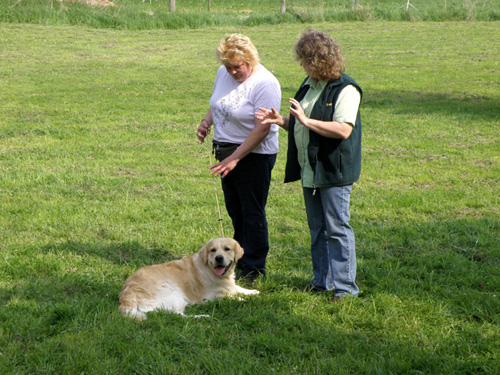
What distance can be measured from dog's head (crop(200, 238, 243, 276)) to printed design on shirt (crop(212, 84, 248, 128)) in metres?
1.04

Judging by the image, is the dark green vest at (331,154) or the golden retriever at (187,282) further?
the golden retriever at (187,282)

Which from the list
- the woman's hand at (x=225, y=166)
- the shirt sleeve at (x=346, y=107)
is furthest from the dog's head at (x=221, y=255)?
the shirt sleeve at (x=346, y=107)

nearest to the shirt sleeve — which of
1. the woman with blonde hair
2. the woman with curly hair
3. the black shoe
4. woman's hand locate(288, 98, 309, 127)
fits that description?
the woman with curly hair

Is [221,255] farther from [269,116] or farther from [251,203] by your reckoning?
Answer: [269,116]

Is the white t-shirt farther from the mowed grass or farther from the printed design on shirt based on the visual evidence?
the mowed grass

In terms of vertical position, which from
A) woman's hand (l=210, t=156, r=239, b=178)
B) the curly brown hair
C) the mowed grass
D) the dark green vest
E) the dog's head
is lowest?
the mowed grass

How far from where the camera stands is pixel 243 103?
4.77 metres

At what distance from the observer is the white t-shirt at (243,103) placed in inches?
186

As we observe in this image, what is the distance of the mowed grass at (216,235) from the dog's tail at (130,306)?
0.28 ft

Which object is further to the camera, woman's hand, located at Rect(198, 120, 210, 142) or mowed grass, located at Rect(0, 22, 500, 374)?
woman's hand, located at Rect(198, 120, 210, 142)

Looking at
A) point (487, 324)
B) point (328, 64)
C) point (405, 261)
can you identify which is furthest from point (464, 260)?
point (328, 64)

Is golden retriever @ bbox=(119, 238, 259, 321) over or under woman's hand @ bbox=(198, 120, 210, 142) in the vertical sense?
under

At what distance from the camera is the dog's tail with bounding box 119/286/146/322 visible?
434 centimetres

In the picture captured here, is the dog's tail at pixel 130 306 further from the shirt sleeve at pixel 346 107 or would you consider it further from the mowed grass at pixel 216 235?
the shirt sleeve at pixel 346 107
